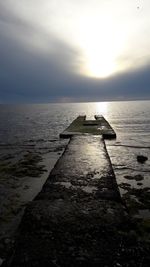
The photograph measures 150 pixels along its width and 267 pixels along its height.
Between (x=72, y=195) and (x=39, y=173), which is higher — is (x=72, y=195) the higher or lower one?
the higher one

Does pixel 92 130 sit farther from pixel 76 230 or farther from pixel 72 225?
pixel 76 230

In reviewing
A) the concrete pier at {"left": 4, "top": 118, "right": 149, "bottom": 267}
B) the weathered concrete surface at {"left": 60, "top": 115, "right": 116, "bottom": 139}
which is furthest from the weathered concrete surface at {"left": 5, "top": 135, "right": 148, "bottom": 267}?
the weathered concrete surface at {"left": 60, "top": 115, "right": 116, "bottom": 139}

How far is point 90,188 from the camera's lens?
25.3ft

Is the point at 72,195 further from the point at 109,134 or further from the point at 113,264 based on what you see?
the point at 109,134

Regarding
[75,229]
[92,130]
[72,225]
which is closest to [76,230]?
[75,229]

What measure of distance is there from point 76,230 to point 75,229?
0.04 m

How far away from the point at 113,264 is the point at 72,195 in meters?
3.03

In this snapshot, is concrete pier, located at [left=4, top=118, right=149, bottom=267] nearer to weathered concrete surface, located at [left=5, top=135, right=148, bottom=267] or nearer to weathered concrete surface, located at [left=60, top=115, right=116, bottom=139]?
weathered concrete surface, located at [left=5, top=135, right=148, bottom=267]

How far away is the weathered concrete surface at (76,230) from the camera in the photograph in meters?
4.29

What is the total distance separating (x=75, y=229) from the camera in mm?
5152

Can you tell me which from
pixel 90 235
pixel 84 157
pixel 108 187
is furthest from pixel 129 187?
pixel 90 235

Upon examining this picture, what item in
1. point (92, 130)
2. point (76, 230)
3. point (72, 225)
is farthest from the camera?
point (92, 130)

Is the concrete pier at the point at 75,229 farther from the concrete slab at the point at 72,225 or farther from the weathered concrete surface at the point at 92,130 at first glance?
Result: the weathered concrete surface at the point at 92,130

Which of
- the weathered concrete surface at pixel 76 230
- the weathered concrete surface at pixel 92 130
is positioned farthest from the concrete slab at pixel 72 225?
the weathered concrete surface at pixel 92 130
